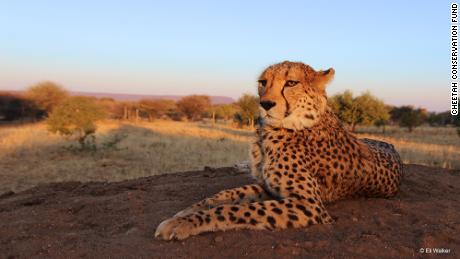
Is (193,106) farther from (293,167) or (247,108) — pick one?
(293,167)

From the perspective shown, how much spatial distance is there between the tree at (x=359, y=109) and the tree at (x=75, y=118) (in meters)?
18.5

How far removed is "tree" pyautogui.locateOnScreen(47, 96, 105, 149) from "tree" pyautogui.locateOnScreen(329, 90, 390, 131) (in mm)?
18515

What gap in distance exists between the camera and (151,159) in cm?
1314

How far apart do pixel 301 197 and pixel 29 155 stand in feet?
40.9

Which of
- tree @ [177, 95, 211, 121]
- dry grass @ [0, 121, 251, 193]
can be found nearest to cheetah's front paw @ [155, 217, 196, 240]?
dry grass @ [0, 121, 251, 193]

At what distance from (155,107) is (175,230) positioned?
45.8m

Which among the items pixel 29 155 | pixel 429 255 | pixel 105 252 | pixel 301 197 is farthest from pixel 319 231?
pixel 29 155

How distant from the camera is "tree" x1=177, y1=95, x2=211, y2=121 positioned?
52.5m

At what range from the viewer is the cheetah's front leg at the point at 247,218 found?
2.86m

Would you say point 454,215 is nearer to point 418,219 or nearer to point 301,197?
point 418,219

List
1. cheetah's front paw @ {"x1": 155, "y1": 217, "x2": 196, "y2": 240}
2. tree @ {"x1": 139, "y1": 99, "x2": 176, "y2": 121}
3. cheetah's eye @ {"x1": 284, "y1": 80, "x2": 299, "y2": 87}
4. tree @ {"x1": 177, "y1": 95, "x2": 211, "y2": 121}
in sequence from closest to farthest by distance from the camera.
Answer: cheetah's front paw @ {"x1": 155, "y1": 217, "x2": 196, "y2": 240}
cheetah's eye @ {"x1": 284, "y1": 80, "x2": 299, "y2": 87}
tree @ {"x1": 139, "y1": 99, "x2": 176, "y2": 121}
tree @ {"x1": 177, "y1": 95, "x2": 211, "y2": 121}

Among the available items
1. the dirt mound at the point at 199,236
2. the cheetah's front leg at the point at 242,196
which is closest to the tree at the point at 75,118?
the dirt mound at the point at 199,236

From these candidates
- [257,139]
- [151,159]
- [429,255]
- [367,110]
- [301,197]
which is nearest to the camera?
[429,255]

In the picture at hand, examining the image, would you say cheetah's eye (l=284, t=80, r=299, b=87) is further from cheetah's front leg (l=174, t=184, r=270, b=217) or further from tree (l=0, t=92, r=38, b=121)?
tree (l=0, t=92, r=38, b=121)
